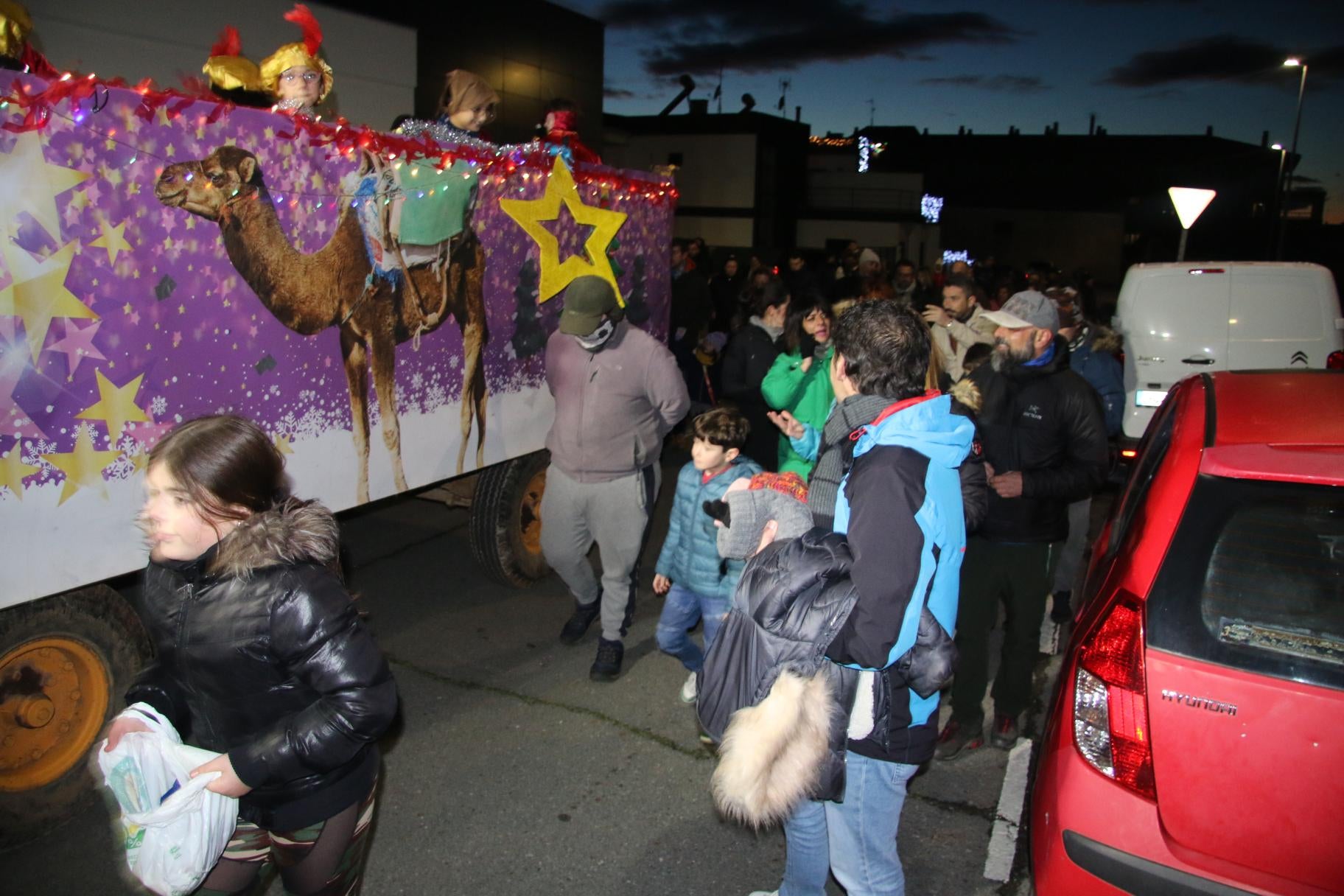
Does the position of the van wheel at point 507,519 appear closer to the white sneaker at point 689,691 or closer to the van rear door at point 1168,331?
the white sneaker at point 689,691

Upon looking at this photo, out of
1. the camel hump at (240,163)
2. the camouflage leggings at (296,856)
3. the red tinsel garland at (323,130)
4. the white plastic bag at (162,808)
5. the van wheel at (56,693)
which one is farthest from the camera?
the camel hump at (240,163)

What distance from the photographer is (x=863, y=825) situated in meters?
2.41

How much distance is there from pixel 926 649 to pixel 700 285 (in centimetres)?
943

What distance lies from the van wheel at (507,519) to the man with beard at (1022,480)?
2581mm

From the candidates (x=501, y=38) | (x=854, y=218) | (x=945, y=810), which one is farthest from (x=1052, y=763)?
(x=854, y=218)

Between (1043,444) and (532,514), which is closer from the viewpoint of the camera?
(1043,444)

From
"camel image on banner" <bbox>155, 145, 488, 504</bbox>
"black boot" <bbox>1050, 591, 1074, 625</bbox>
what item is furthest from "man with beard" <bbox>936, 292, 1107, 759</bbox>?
Result: "camel image on banner" <bbox>155, 145, 488, 504</bbox>

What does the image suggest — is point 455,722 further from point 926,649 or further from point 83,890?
point 926,649

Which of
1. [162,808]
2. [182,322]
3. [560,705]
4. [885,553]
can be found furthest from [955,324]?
[162,808]

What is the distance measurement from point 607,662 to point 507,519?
1311mm

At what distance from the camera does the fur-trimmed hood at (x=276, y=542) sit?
186cm

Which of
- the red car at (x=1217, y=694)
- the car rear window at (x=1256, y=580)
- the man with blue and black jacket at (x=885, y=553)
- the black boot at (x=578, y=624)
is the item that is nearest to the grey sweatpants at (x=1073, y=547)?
the black boot at (x=578, y=624)

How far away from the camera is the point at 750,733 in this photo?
7.07ft

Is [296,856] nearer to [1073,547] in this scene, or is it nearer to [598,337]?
[598,337]
